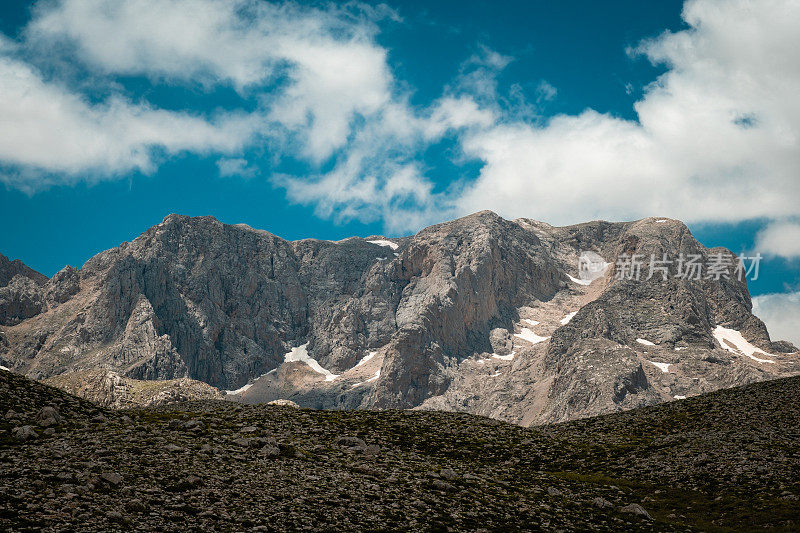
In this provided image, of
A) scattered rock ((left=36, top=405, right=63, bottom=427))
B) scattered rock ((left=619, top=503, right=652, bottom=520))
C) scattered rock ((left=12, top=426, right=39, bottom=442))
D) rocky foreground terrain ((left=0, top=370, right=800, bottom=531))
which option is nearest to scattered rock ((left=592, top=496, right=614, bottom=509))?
rocky foreground terrain ((left=0, top=370, right=800, bottom=531))

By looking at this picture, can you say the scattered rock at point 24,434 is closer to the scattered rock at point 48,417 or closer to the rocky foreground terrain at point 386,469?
the rocky foreground terrain at point 386,469

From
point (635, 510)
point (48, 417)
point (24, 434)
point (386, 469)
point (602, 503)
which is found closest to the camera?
point (24, 434)

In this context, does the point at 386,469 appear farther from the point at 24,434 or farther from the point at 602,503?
the point at 24,434

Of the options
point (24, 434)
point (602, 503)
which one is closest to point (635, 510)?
point (602, 503)

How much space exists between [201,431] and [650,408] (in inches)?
2009

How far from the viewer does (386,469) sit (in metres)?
42.0

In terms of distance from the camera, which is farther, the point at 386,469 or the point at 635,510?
Result: the point at 386,469

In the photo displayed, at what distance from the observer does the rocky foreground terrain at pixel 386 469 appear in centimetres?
2878

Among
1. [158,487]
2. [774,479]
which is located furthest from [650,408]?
[158,487]

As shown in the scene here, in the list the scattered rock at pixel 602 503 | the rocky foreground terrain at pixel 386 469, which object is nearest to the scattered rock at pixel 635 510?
the rocky foreground terrain at pixel 386 469

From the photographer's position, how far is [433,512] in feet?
111

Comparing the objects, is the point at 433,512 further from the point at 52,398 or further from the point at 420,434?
the point at 52,398

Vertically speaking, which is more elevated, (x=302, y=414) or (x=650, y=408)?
(x=650, y=408)

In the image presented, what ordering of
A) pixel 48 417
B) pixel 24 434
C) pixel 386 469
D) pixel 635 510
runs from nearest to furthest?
→ pixel 24 434 → pixel 635 510 → pixel 386 469 → pixel 48 417
